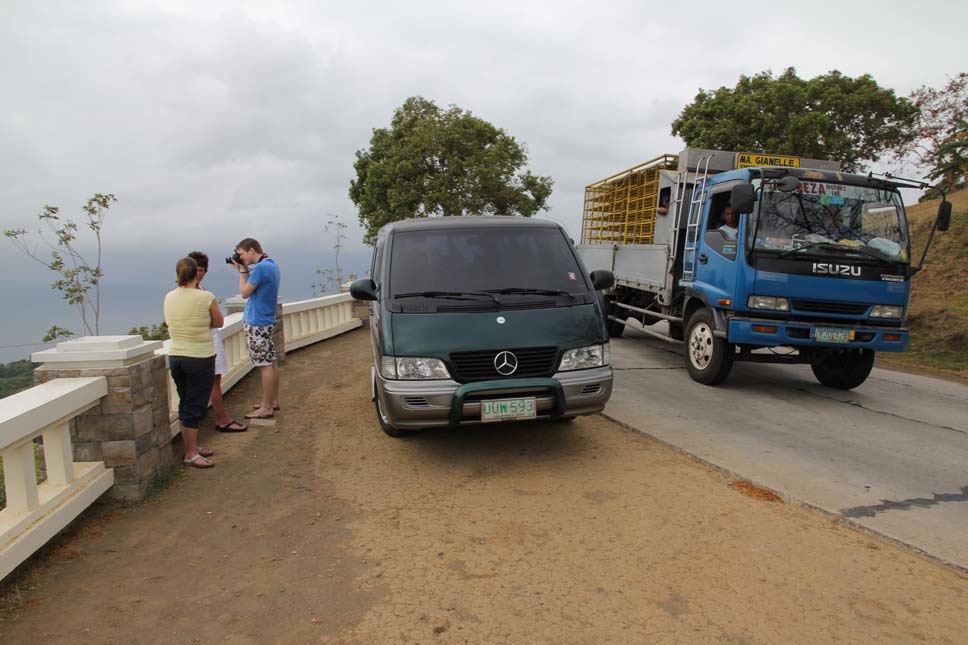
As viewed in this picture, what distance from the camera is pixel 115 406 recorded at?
367 cm

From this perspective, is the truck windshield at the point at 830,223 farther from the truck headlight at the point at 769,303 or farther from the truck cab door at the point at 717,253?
the truck headlight at the point at 769,303

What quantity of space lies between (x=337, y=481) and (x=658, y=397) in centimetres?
390

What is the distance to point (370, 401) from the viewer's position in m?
6.57

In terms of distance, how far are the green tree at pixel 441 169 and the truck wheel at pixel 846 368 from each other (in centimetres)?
1819

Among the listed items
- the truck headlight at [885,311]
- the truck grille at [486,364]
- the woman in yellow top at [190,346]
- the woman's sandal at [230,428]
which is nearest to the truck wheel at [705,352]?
the truck headlight at [885,311]

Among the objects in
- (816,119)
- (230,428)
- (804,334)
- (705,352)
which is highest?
(816,119)

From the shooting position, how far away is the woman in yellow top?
170 inches

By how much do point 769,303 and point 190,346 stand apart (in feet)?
18.6

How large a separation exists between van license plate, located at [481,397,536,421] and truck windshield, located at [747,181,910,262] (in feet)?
12.2

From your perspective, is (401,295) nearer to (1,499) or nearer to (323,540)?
(323,540)

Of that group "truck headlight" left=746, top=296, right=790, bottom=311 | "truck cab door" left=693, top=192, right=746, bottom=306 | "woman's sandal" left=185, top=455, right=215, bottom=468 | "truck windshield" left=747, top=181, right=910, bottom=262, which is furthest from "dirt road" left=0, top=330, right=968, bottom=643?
"truck windshield" left=747, top=181, right=910, bottom=262

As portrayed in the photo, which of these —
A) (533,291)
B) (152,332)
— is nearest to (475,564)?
(533,291)

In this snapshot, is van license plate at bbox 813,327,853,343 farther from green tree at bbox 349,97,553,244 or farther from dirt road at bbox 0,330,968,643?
green tree at bbox 349,97,553,244

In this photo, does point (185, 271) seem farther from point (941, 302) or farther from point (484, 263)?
point (941, 302)
